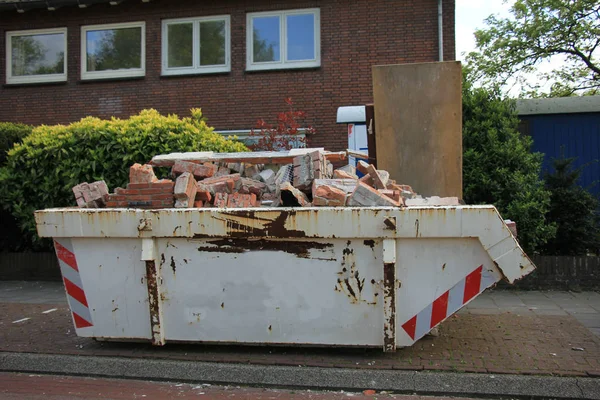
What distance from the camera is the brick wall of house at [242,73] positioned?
420 inches

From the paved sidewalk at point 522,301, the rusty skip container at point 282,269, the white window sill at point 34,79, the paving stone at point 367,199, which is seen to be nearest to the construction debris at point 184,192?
the rusty skip container at point 282,269

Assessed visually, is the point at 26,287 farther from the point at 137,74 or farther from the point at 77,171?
the point at 137,74

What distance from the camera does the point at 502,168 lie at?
279 inches

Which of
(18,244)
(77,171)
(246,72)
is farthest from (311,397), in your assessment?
(246,72)

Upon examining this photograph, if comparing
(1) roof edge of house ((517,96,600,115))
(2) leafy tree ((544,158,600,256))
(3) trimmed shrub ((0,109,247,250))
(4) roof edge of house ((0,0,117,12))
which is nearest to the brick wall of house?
(4) roof edge of house ((0,0,117,12))

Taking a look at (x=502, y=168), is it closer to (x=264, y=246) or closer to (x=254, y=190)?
(x=254, y=190)

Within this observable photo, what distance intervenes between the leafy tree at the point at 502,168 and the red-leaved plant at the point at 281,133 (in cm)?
318

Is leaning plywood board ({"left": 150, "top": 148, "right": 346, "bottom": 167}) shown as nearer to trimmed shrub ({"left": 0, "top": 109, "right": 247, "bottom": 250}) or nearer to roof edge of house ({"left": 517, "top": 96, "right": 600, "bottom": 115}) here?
trimmed shrub ({"left": 0, "top": 109, "right": 247, "bottom": 250})

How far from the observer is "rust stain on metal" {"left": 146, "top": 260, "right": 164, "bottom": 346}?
425cm

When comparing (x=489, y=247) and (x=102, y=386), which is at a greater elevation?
(x=489, y=247)

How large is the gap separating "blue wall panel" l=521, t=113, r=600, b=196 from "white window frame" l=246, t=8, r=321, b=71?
453 cm

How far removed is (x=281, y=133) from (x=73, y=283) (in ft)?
19.4

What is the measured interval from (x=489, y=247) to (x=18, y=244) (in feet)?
25.5

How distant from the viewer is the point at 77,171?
24.1 ft
